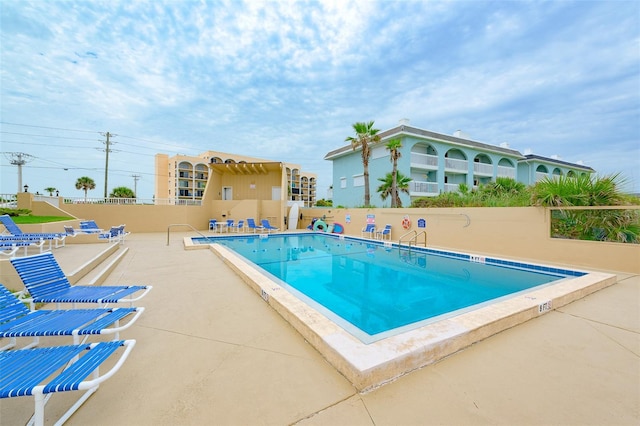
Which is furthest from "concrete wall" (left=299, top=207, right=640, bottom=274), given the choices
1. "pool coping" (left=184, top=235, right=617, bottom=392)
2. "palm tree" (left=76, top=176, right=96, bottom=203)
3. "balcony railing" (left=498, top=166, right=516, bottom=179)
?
"palm tree" (left=76, top=176, right=96, bottom=203)

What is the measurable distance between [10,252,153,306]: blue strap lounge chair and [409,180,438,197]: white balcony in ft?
66.0

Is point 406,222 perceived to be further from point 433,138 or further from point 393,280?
point 433,138

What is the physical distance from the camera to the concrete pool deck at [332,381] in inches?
70.3

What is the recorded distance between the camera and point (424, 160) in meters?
21.5

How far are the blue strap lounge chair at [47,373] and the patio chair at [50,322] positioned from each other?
35 cm

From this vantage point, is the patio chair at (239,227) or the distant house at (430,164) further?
the distant house at (430,164)

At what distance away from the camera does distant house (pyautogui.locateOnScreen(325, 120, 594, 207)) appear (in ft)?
68.5

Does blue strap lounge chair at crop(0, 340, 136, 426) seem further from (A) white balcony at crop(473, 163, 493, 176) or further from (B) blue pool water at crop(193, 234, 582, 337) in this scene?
(A) white balcony at crop(473, 163, 493, 176)

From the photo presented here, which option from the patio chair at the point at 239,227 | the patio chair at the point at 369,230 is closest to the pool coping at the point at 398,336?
the patio chair at the point at 369,230

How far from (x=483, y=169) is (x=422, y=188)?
25.7ft

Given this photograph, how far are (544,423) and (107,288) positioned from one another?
470cm

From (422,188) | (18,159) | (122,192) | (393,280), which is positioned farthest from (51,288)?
(122,192)

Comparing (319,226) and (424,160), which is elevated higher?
(424,160)

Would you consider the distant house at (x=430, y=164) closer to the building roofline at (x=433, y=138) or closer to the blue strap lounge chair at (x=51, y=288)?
the building roofline at (x=433, y=138)
